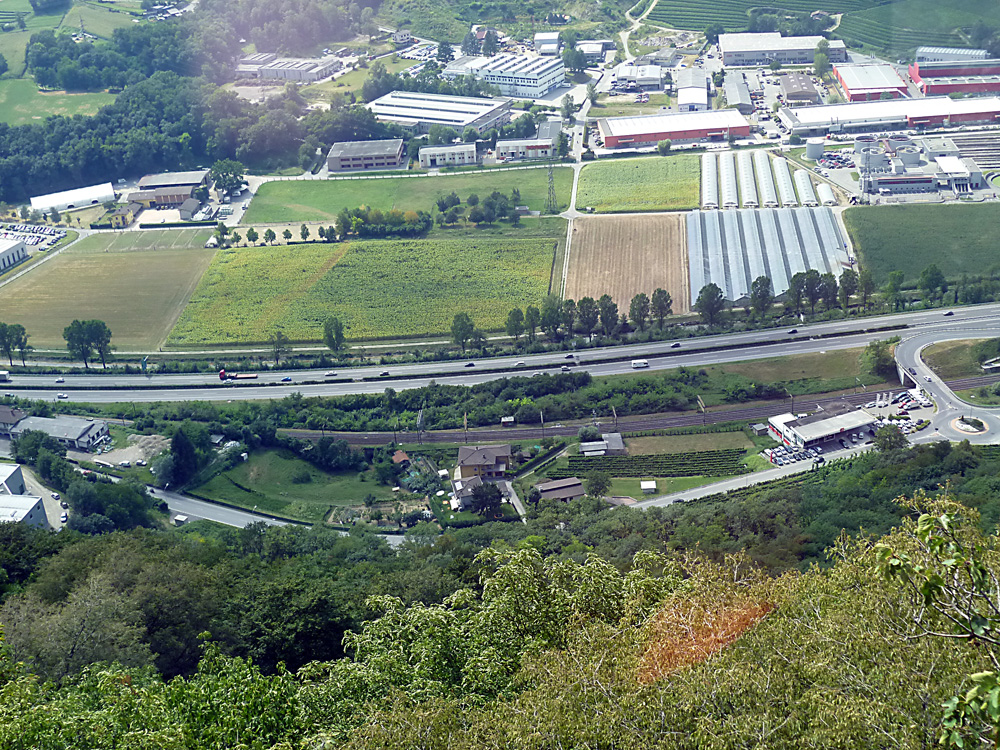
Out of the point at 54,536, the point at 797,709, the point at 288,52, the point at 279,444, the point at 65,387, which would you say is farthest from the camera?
the point at 288,52

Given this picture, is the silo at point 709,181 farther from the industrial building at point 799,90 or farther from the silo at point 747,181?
the industrial building at point 799,90

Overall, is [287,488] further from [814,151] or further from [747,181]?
[814,151]

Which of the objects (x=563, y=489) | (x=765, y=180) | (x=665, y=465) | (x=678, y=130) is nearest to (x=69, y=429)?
(x=563, y=489)

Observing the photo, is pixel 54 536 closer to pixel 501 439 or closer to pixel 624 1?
pixel 501 439

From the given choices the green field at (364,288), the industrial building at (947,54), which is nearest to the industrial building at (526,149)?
the green field at (364,288)

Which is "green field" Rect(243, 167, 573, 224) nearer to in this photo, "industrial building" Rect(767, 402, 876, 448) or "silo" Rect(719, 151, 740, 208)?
"silo" Rect(719, 151, 740, 208)

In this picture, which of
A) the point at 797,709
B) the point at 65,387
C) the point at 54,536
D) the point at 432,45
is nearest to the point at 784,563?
the point at 797,709
